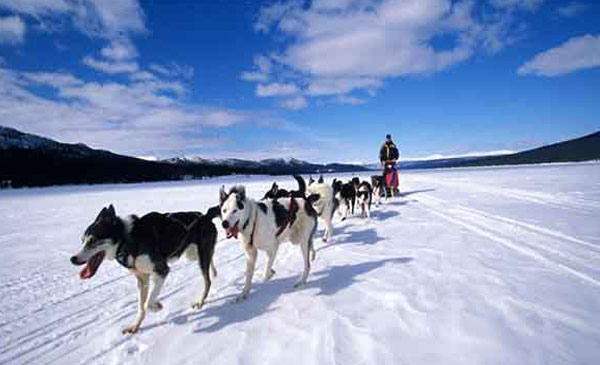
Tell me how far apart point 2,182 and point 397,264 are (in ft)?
219

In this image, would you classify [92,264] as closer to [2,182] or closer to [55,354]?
[55,354]

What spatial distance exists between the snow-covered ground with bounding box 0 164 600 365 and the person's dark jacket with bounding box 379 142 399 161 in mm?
7939

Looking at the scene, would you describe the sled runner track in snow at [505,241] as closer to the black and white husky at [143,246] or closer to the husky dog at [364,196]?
the husky dog at [364,196]

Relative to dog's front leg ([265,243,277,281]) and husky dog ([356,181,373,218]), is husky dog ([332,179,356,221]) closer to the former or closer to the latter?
husky dog ([356,181,373,218])

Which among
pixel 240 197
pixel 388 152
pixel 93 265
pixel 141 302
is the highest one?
pixel 388 152

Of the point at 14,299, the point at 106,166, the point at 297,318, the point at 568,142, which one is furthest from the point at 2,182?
the point at 568,142

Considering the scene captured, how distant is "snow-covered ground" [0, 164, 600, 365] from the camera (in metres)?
2.72

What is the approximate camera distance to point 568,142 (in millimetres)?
128625

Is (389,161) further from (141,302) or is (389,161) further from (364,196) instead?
(141,302)

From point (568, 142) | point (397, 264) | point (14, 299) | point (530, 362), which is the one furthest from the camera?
point (568, 142)

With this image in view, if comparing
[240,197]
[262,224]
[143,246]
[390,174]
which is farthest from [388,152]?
[143,246]

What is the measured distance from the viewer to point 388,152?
14.3 metres

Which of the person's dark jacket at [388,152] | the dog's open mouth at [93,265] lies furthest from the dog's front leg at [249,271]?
the person's dark jacket at [388,152]

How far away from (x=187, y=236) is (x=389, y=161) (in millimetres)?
11960
